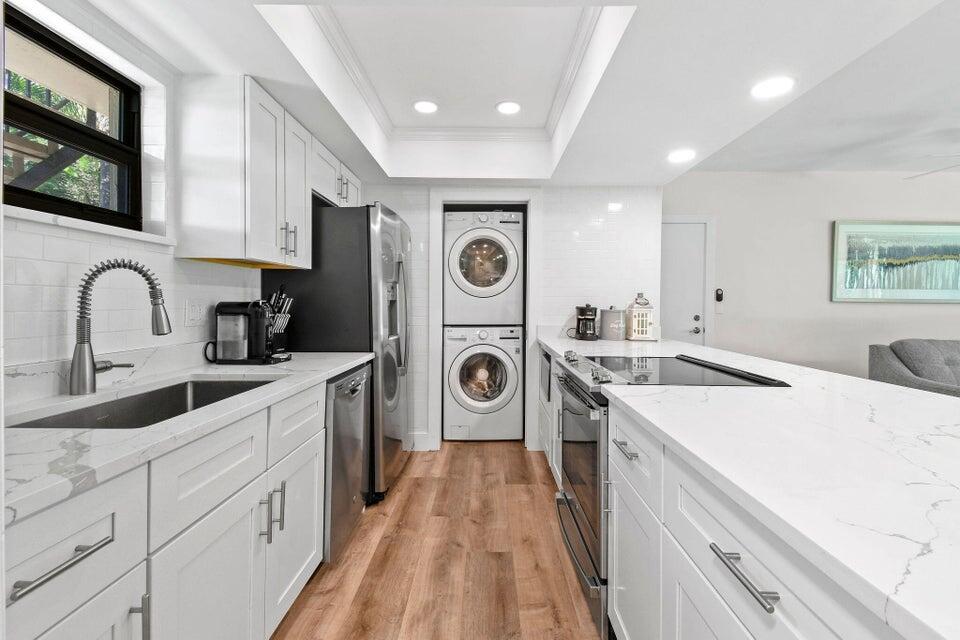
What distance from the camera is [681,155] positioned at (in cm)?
296

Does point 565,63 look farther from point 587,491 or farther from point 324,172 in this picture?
point 587,491

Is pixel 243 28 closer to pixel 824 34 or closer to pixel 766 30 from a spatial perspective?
pixel 766 30

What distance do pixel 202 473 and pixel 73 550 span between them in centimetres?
36

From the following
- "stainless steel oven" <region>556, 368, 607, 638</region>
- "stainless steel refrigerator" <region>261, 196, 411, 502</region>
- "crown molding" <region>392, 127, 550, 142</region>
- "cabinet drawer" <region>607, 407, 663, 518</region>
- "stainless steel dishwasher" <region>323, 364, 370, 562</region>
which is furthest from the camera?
"crown molding" <region>392, 127, 550, 142</region>

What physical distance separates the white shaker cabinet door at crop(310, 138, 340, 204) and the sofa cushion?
4.49 m

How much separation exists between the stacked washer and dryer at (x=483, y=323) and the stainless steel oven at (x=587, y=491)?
166cm

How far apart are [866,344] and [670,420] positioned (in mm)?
4637

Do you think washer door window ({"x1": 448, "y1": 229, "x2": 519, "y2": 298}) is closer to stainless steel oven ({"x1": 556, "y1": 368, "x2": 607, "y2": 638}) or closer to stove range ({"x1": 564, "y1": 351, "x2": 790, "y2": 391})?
stove range ({"x1": 564, "y1": 351, "x2": 790, "y2": 391})

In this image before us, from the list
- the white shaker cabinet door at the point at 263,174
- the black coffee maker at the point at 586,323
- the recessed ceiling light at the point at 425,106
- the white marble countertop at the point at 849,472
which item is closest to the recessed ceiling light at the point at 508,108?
the recessed ceiling light at the point at 425,106

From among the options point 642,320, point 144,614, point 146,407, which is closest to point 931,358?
point 642,320

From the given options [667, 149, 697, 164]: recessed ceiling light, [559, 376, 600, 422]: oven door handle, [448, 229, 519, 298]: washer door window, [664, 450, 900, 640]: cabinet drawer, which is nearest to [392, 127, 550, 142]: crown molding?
[448, 229, 519, 298]: washer door window

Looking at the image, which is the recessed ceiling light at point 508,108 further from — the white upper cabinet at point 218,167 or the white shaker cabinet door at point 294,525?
the white shaker cabinet door at point 294,525

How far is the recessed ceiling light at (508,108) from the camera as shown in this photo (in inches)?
117

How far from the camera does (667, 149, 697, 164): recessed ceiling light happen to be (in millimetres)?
2879
